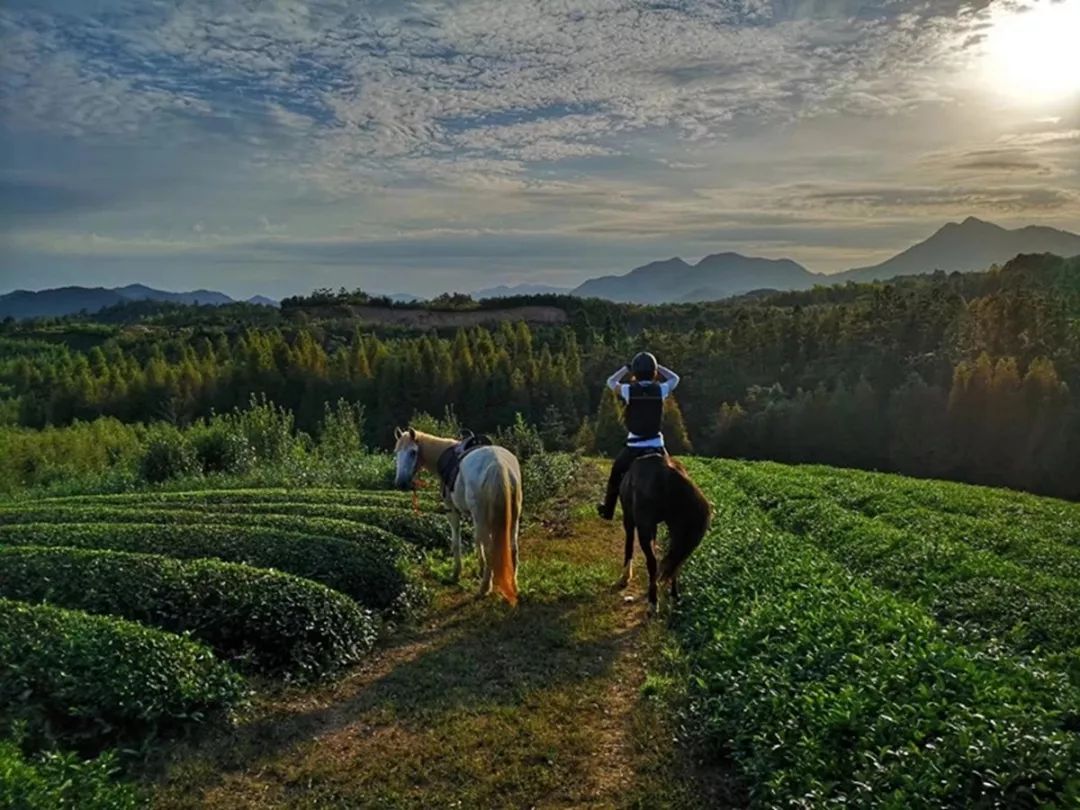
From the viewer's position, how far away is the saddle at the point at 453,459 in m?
10.5

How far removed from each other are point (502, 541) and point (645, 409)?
8.86 ft

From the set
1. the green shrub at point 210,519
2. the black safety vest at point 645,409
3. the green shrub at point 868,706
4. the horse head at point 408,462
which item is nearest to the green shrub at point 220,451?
the green shrub at point 210,519

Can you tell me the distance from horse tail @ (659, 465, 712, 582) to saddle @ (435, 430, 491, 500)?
305 cm

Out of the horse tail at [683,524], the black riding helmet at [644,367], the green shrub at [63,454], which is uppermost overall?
the black riding helmet at [644,367]

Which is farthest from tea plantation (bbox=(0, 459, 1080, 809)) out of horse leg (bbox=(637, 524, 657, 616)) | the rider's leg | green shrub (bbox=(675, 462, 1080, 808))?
the rider's leg

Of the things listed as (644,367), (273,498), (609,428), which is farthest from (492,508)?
(609,428)

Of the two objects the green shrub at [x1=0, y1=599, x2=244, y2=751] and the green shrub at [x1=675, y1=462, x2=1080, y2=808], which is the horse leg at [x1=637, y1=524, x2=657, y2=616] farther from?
the green shrub at [x1=0, y1=599, x2=244, y2=751]

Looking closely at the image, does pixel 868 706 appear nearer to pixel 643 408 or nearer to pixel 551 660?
pixel 551 660

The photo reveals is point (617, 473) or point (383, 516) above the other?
point (617, 473)

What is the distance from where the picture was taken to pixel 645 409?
10008 mm

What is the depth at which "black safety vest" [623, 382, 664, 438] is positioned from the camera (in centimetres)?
1000

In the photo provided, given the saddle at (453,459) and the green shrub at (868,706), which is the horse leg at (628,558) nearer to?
the green shrub at (868,706)

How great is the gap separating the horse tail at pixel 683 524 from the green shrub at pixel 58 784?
584 cm

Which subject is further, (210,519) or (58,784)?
(210,519)
